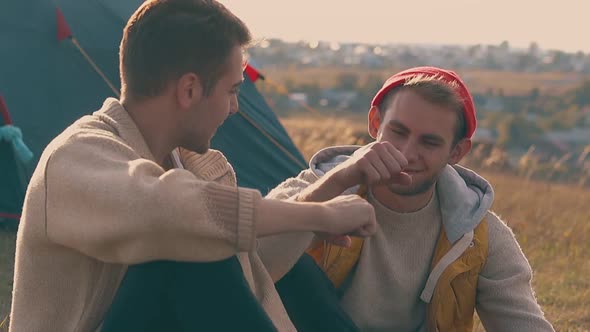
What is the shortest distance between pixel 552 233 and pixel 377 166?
4.00 m

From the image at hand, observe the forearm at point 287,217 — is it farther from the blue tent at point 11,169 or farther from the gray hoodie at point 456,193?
the blue tent at point 11,169

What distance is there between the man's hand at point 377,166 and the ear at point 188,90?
1.55 ft

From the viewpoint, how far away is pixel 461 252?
309 cm

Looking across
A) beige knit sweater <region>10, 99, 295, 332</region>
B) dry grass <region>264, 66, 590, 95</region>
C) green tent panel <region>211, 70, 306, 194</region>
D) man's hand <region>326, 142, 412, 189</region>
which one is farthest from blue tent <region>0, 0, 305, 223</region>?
dry grass <region>264, 66, 590, 95</region>

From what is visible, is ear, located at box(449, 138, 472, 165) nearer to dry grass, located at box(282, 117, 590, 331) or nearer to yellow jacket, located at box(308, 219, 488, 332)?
yellow jacket, located at box(308, 219, 488, 332)

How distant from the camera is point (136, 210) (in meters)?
2.25

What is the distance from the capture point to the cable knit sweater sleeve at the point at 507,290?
3.10m

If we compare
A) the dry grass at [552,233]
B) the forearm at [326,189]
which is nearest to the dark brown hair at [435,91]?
the forearm at [326,189]

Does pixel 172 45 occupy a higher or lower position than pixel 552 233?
higher

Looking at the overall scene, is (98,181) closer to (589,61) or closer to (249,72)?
(249,72)

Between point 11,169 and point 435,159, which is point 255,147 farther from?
point 435,159

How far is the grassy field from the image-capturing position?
15.9ft

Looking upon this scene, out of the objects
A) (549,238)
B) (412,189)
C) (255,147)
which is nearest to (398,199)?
(412,189)

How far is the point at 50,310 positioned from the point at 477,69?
72.5 m
